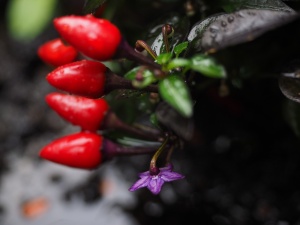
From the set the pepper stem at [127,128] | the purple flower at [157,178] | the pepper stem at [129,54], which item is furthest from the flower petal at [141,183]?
the pepper stem at [129,54]

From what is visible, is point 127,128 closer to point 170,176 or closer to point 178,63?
point 170,176

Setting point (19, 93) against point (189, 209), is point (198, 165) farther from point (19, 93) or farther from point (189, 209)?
point (19, 93)

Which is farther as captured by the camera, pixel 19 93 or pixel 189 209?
pixel 19 93

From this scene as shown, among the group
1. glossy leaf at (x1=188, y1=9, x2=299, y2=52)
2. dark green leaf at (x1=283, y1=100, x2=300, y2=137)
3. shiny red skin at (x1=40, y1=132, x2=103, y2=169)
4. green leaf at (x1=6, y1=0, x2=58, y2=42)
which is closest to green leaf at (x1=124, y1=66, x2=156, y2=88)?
glossy leaf at (x1=188, y1=9, x2=299, y2=52)

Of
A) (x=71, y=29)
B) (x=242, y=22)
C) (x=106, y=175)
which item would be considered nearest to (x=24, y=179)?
(x=106, y=175)

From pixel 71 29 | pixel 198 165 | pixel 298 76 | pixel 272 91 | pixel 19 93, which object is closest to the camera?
pixel 71 29

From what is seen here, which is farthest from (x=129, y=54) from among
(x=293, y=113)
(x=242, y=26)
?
(x=293, y=113)
